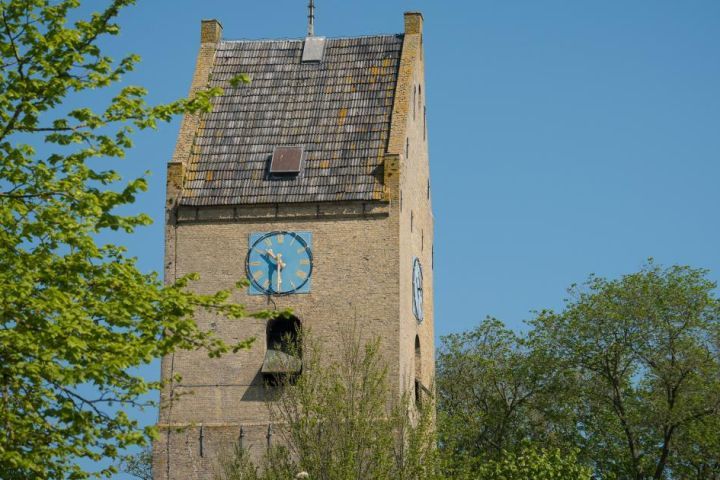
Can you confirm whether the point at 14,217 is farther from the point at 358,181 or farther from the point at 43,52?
the point at 358,181

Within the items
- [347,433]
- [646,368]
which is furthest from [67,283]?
[646,368]

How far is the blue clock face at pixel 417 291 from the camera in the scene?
4806 centimetres

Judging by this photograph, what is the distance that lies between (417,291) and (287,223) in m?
5.08

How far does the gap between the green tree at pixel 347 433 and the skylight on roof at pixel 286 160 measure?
662 centimetres

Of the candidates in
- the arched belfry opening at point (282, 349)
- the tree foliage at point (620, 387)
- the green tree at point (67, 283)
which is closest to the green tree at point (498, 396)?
the tree foliage at point (620, 387)

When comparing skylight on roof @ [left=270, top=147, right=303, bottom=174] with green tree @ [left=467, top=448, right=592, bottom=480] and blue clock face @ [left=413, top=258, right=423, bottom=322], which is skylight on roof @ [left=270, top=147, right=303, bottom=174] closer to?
blue clock face @ [left=413, top=258, right=423, bottom=322]

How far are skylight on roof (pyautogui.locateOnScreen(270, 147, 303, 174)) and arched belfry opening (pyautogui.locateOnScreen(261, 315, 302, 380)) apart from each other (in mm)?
4059

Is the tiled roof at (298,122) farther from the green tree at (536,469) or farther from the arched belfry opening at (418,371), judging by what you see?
the green tree at (536,469)

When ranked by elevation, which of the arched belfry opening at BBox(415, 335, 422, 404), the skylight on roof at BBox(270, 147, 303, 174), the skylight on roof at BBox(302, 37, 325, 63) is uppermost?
the skylight on roof at BBox(302, 37, 325, 63)

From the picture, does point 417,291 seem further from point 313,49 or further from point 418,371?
point 313,49

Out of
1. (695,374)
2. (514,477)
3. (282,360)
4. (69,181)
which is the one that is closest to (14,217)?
(69,181)

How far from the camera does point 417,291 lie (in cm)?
4856

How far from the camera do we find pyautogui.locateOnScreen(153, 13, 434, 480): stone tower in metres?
44.6

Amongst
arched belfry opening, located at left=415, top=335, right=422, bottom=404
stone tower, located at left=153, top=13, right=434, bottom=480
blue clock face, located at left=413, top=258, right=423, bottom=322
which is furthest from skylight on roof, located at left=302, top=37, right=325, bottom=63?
arched belfry opening, located at left=415, top=335, right=422, bottom=404
